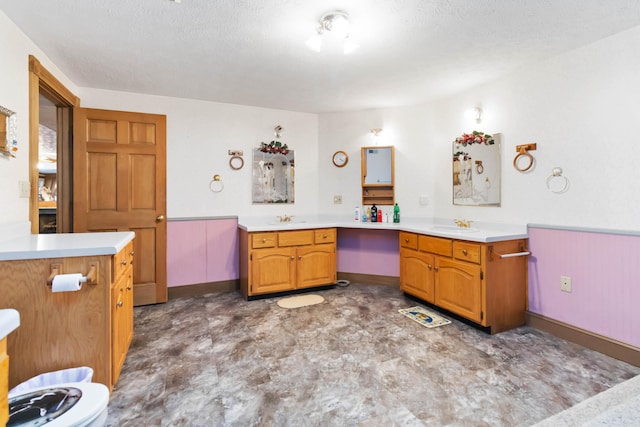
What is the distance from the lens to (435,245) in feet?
9.84

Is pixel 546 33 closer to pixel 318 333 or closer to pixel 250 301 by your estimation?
pixel 318 333

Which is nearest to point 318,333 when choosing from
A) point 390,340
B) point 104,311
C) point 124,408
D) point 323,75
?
point 390,340

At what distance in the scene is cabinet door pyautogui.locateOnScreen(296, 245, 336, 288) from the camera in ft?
11.7

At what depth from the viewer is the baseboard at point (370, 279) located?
3.93 m

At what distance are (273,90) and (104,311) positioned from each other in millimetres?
2549

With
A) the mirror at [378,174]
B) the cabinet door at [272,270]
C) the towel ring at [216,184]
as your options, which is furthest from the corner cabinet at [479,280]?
the towel ring at [216,184]

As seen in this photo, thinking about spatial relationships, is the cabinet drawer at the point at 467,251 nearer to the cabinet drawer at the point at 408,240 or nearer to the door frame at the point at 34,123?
the cabinet drawer at the point at 408,240

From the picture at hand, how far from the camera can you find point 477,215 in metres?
3.23

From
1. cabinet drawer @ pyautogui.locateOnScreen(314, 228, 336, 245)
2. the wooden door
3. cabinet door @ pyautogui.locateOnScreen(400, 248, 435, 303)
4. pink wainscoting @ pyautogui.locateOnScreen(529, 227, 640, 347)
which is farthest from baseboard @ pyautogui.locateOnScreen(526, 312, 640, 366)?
the wooden door

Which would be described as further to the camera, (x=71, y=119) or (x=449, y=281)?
(x=71, y=119)

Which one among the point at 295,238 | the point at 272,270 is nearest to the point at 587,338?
the point at 295,238

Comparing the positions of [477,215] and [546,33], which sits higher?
[546,33]

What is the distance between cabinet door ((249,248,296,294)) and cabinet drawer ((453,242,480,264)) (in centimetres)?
169

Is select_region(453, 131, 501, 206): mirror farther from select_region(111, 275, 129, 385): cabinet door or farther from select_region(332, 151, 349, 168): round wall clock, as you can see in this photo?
select_region(111, 275, 129, 385): cabinet door
